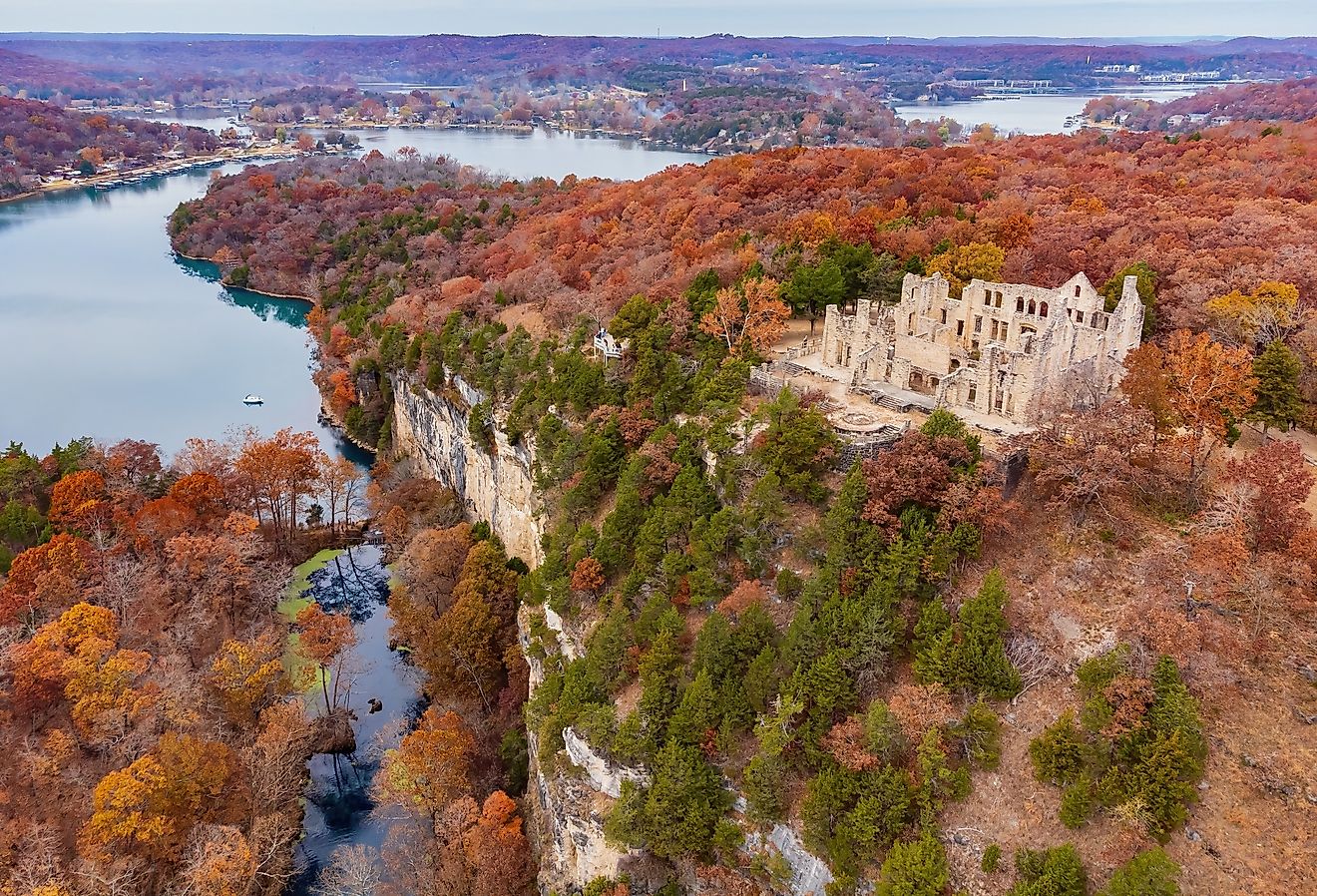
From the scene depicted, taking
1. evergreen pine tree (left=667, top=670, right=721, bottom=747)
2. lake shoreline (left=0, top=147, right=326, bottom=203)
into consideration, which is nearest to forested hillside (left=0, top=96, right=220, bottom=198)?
lake shoreline (left=0, top=147, right=326, bottom=203)

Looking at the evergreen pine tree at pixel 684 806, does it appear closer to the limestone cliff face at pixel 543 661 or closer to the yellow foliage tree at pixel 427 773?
the limestone cliff face at pixel 543 661

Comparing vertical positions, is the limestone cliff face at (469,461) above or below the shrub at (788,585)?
below

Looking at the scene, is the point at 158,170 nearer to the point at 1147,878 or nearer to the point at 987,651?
the point at 987,651

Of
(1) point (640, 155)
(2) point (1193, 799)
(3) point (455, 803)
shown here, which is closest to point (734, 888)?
(3) point (455, 803)

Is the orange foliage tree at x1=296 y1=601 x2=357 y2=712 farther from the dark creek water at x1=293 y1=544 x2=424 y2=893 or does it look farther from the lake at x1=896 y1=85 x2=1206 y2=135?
the lake at x1=896 y1=85 x2=1206 y2=135

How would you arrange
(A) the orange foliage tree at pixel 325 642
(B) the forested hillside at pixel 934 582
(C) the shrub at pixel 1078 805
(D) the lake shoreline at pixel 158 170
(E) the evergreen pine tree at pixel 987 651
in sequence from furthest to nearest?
(D) the lake shoreline at pixel 158 170 < (A) the orange foliage tree at pixel 325 642 < (E) the evergreen pine tree at pixel 987 651 < (B) the forested hillside at pixel 934 582 < (C) the shrub at pixel 1078 805

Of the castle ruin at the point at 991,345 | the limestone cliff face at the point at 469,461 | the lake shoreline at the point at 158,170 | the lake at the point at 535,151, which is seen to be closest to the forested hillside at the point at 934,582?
the limestone cliff face at the point at 469,461
